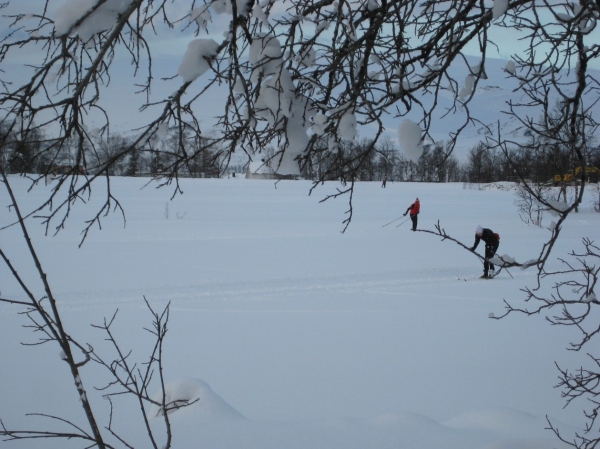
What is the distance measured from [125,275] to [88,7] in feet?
35.6

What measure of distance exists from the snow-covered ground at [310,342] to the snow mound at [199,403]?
17mm

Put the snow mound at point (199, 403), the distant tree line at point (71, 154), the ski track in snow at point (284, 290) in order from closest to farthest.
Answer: the distant tree line at point (71, 154), the snow mound at point (199, 403), the ski track in snow at point (284, 290)

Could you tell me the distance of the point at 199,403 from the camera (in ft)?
13.4

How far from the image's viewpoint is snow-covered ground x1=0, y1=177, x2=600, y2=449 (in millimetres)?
3982

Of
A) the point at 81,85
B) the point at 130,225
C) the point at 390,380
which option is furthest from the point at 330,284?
the point at 130,225

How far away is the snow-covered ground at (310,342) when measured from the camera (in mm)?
3982

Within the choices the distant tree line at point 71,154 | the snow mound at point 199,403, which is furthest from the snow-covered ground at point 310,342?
the distant tree line at point 71,154

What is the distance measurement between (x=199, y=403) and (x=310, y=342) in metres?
3.49

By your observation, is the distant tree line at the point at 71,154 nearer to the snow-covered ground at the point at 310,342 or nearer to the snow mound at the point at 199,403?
the snow mound at the point at 199,403

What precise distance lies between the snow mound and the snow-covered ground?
2 centimetres

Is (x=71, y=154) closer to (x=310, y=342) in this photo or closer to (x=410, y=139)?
(x=410, y=139)

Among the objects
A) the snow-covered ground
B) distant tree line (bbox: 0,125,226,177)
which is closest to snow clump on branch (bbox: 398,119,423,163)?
distant tree line (bbox: 0,125,226,177)

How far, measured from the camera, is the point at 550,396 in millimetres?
5723

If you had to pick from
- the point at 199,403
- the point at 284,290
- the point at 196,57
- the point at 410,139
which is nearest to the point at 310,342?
the point at 284,290
